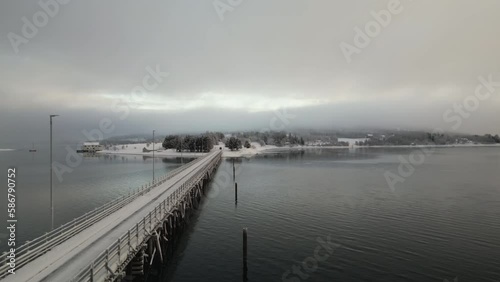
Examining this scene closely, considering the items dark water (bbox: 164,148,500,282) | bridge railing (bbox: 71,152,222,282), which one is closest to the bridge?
bridge railing (bbox: 71,152,222,282)

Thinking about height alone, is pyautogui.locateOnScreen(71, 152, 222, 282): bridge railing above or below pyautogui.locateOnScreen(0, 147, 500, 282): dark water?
above

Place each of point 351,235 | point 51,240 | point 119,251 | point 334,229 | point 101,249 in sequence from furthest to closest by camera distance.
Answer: point 334,229 → point 351,235 → point 51,240 → point 101,249 → point 119,251

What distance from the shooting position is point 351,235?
35.0 meters

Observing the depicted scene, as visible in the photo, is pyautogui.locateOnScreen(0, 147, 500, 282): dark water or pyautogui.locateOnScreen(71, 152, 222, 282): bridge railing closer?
pyautogui.locateOnScreen(71, 152, 222, 282): bridge railing

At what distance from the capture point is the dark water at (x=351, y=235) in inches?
1029

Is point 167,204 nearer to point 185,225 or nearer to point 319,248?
point 185,225

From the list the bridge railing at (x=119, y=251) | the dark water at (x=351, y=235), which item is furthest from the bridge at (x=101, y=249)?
the dark water at (x=351, y=235)

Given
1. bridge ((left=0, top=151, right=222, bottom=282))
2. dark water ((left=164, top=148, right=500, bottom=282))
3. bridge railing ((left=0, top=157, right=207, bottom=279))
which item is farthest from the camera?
dark water ((left=164, top=148, right=500, bottom=282))

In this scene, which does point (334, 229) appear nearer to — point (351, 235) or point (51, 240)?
point (351, 235)

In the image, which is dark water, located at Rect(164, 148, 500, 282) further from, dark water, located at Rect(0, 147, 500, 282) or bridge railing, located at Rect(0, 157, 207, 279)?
bridge railing, located at Rect(0, 157, 207, 279)

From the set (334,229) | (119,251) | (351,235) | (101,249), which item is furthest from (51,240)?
(334,229)

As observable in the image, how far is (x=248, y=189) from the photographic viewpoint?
217 ft

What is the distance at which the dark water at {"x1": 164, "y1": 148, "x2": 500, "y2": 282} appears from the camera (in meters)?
26.1

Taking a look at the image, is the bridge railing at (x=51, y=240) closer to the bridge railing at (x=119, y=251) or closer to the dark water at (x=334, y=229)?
the bridge railing at (x=119, y=251)
